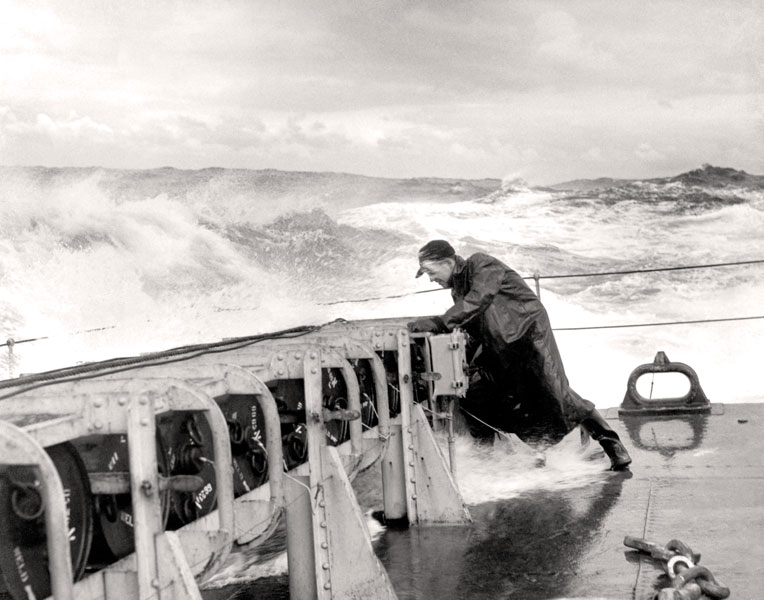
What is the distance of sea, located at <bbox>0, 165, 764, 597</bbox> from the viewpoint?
1390 centimetres

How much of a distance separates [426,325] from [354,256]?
13759 millimetres

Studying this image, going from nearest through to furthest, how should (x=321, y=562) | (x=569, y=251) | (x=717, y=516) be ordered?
(x=321, y=562)
(x=717, y=516)
(x=569, y=251)

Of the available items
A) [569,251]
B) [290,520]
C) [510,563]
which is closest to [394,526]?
[510,563]

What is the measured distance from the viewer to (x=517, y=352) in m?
3.62

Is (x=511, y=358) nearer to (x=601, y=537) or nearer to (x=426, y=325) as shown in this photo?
(x=426, y=325)

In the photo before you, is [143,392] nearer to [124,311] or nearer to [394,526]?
[394,526]

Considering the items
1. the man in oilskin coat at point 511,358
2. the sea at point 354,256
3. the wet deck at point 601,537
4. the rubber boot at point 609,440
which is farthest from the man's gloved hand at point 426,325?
the sea at point 354,256

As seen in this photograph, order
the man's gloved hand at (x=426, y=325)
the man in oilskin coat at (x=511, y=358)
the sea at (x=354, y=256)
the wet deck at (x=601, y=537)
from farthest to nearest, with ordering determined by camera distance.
A: the sea at (x=354, y=256) → the man in oilskin coat at (x=511, y=358) → the man's gloved hand at (x=426, y=325) → the wet deck at (x=601, y=537)

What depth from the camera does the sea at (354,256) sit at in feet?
45.6

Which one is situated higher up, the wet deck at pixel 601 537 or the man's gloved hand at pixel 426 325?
the man's gloved hand at pixel 426 325

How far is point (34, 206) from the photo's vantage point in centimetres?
1433

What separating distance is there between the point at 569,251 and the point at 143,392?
1739 cm

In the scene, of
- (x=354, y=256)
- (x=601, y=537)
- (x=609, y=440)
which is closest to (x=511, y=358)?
(x=609, y=440)

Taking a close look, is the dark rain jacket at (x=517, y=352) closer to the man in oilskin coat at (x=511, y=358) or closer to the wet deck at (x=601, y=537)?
the man in oilskin coat at (x=511, y=358)
